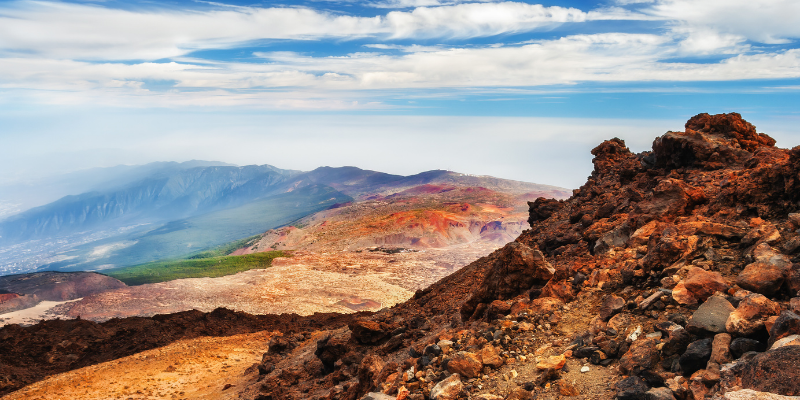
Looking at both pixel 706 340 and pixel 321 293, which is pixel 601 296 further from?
pixel 321 293

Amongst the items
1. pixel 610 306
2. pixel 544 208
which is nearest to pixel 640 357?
pixel 610 306

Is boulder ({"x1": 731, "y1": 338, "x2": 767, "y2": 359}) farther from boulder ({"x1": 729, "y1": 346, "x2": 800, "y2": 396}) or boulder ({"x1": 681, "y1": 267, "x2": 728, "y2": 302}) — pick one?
boulder ({"x1": 681, "y1": 267, "x2": 728, "y2": 302})

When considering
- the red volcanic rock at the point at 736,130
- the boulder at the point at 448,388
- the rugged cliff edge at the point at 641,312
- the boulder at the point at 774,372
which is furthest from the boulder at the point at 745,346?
the red volcanic rock at the point at 736,130

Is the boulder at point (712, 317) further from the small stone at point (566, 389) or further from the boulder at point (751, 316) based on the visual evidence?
the small stone at point (566, 389)

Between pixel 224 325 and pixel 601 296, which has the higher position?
pixel 601 296

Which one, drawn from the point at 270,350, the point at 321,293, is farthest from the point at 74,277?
the point at 270,350

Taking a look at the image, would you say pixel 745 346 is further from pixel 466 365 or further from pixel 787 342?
pixel 466 365
